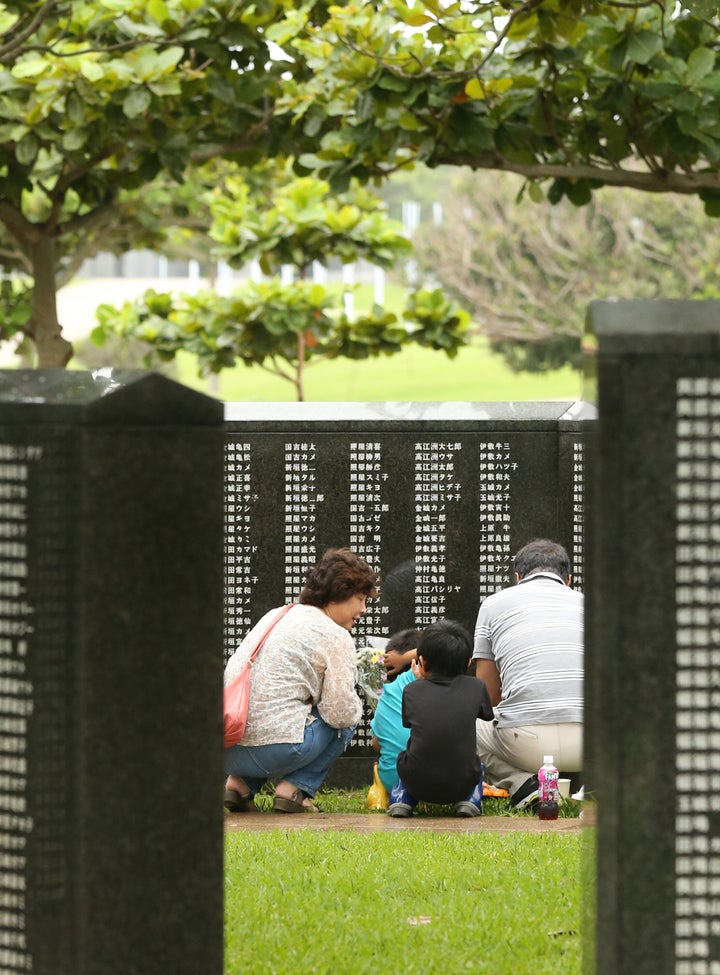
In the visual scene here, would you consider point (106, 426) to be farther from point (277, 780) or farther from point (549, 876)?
point (277, 780)

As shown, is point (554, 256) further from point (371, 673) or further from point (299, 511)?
point (371, 673)

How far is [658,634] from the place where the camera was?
134 inches

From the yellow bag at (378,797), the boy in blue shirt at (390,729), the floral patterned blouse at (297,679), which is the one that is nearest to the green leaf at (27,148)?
the floral patterned blouse at (297,679)

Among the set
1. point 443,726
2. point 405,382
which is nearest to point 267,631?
point 443,726

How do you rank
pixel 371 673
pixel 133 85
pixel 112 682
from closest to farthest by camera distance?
pixel 112 682, pixel 371 673, pixel 133 85

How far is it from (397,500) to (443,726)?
209cm

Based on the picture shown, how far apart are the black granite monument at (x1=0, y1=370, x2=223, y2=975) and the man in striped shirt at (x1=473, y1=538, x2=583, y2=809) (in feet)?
12.6

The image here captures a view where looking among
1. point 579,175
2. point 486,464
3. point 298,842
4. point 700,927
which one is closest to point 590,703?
point 700,927

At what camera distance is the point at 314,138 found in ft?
33.4

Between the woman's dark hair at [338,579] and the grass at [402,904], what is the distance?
4.52 feet

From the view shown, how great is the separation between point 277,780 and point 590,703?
166 inches

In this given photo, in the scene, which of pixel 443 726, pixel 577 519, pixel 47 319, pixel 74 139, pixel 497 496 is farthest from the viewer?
pixel 47 319

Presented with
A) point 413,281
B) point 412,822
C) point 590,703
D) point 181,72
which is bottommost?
point 412,822

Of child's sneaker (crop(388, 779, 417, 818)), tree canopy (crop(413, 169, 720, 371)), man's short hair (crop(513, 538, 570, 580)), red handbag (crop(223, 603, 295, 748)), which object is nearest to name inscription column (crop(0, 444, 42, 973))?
red handbag (crop(223, 603, 295, 748))
